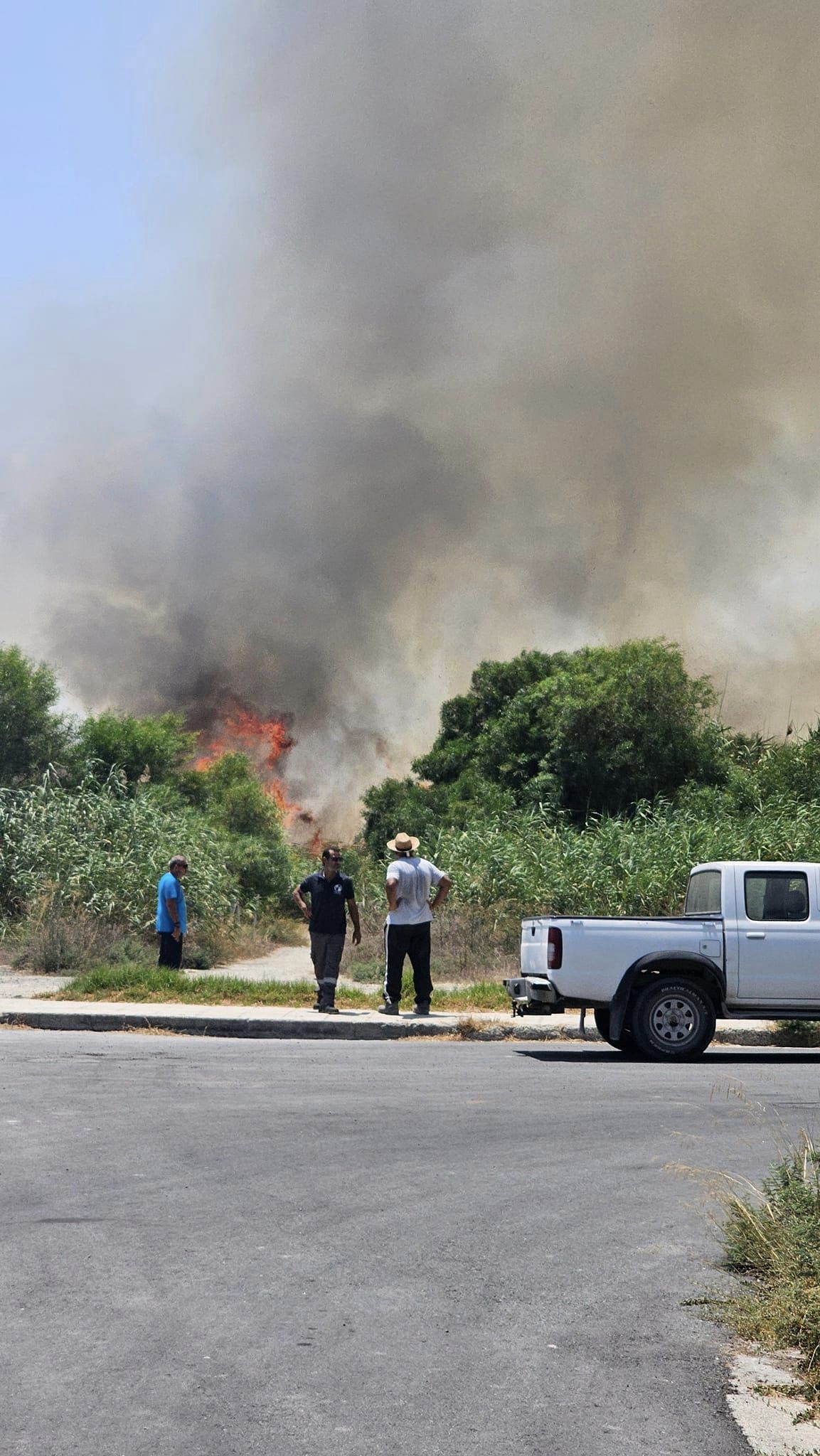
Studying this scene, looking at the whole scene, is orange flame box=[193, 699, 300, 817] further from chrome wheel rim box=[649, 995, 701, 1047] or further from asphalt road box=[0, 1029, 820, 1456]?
asphalt road box=[0, 1029, 820, 1456]

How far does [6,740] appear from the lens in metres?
40.9

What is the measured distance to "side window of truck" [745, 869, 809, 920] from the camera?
13391 millimetres

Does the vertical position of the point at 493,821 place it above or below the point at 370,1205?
above

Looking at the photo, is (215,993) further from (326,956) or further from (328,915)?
(328,915)

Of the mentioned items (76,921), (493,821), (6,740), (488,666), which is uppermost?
(488,666)

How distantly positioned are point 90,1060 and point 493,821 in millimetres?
22348

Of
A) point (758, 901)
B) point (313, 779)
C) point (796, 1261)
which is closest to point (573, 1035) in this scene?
point (758, 901)

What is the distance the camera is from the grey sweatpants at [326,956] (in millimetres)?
15328

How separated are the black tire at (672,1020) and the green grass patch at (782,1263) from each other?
6.50m

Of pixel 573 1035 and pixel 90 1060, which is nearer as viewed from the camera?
pixel 90 1060

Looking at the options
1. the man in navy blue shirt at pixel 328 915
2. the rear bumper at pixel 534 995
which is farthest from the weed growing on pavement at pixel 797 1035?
the man in navy blue shirt at pixel 328 915

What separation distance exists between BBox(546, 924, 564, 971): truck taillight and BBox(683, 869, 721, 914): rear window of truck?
1.76 meters

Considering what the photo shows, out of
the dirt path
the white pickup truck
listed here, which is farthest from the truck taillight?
the dirt path

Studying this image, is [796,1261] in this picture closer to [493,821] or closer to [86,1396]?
[86,1396]
